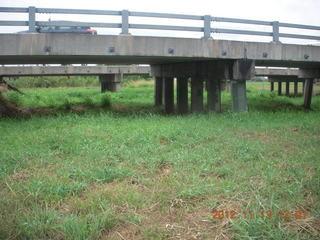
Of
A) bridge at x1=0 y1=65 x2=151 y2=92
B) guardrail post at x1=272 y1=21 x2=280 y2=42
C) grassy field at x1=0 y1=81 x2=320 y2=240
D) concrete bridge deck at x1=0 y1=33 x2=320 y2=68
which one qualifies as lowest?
grassy field at x1=0 y1=81 x2=320 y2=240

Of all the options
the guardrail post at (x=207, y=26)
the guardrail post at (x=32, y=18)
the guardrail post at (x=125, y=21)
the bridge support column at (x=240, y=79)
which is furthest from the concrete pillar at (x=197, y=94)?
the guardrail post at (x=32, y=18)

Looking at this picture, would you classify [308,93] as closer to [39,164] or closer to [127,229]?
[39,164]

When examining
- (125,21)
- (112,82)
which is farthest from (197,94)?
(112,82)

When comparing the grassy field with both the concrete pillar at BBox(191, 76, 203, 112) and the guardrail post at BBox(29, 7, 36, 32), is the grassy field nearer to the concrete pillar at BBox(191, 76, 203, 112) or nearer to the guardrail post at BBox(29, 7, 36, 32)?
the guardrail post at BBox(29, 7, 36, 32)

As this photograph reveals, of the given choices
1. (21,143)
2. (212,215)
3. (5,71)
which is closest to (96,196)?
(212,215)

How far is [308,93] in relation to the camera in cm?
1848

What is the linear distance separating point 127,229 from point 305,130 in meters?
6.35

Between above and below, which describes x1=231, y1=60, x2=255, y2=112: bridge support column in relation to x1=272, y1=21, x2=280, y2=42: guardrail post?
below

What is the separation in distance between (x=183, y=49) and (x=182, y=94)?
365cm

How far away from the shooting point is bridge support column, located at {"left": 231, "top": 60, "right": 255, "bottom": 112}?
40.9 feet

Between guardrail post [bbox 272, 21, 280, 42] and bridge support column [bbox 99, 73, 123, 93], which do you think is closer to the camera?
guardrail post [bbox 272, 21, 280, 42]

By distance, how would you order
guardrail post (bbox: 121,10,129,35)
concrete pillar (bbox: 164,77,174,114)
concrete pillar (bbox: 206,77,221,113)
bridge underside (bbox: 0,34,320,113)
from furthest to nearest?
concrete pillar (bbox: 164,77,174,114)
concrete pillar (bbox: 206,77,221,113)
guardrail post (bbox: 121,10,129,35)
bridge underside (bbox: 0,34,320,113)

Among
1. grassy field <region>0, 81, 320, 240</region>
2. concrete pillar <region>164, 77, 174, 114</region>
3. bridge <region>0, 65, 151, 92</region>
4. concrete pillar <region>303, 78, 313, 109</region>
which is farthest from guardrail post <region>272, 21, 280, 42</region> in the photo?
bridge <region>0, 65, 151, 92</region>

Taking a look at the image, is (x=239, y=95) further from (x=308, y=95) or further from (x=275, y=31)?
(x=308, y=95)
